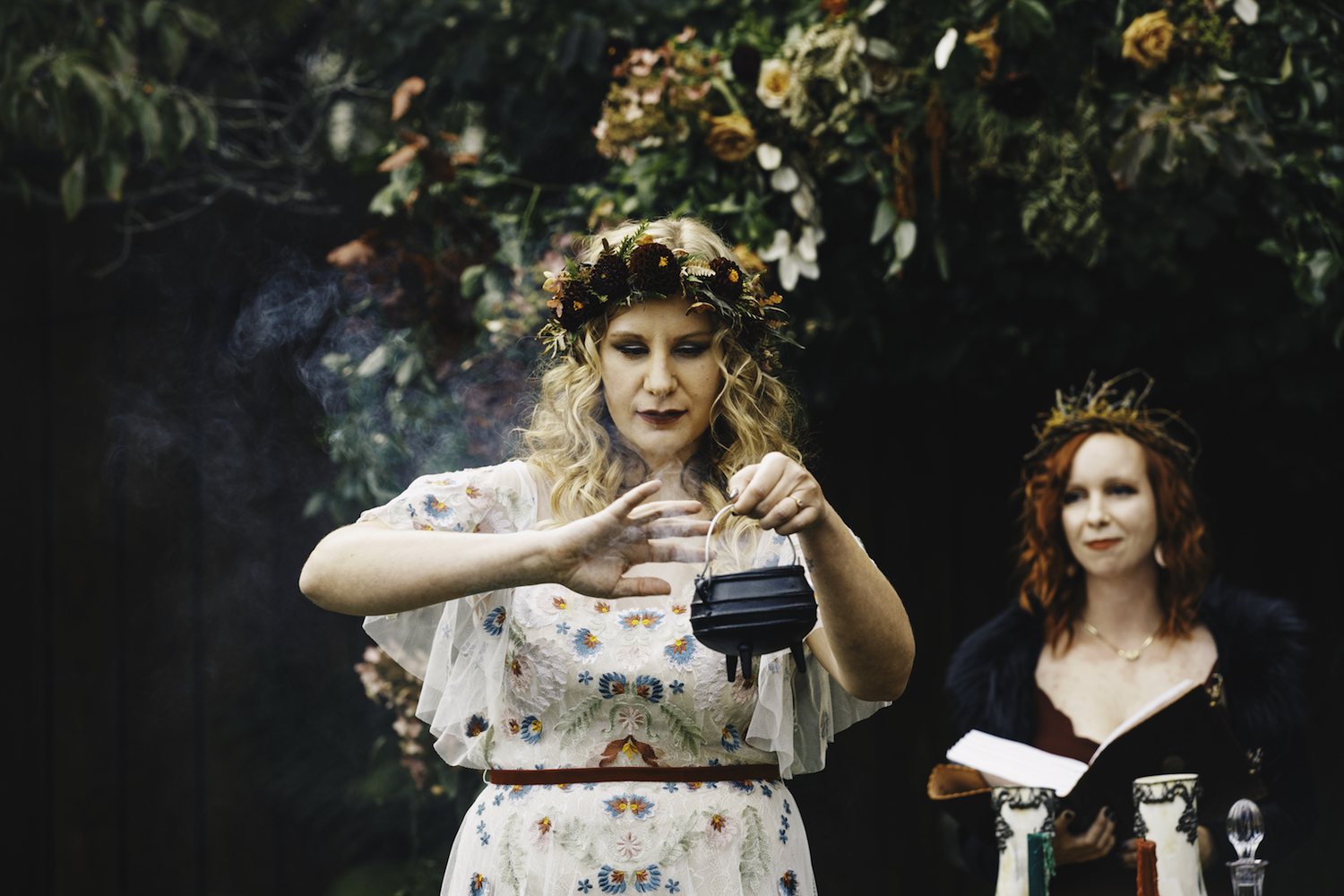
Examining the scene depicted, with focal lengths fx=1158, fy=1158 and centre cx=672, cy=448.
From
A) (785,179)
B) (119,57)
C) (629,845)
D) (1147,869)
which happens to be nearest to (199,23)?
(119,57)

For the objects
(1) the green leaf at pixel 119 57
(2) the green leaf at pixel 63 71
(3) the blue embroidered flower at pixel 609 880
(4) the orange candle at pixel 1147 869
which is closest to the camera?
(3) the blue embroidered flower at pixel 609 880

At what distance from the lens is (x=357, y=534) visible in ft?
5.24

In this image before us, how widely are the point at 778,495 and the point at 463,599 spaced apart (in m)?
0.58

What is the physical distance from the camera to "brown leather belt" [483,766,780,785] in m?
1.69

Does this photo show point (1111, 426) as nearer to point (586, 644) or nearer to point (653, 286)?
point (653, 286)

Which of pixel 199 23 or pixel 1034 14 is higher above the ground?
pixel 199 23

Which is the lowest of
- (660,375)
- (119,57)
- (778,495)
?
(778,495)

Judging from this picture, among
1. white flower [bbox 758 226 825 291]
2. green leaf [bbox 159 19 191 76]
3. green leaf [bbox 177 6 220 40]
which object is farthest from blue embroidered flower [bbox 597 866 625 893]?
green leaf [bbox 177 6 220 40]

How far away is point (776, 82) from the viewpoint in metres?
2.75

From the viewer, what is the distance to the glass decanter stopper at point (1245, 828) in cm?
213

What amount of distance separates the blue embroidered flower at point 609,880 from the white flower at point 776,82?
182 centimetres

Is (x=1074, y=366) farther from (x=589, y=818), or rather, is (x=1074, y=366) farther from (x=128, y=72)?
(x=128, y=72)

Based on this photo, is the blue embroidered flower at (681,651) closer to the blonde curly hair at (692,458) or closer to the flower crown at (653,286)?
the blonde curly hair at (692,458)

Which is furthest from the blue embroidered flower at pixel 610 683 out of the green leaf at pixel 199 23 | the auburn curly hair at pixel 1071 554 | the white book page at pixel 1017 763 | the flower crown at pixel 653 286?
the green leaf at pixel 199 23
